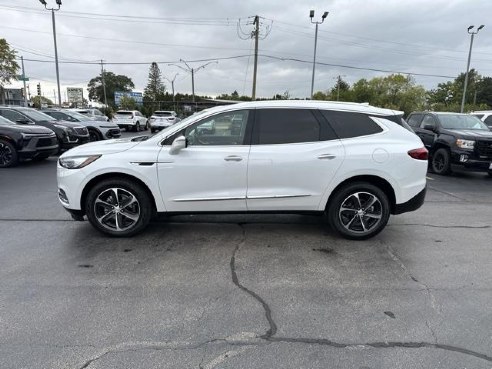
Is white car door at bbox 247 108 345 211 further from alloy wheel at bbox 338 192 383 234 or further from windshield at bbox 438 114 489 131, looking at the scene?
windshield at bbox 438 114 489 131

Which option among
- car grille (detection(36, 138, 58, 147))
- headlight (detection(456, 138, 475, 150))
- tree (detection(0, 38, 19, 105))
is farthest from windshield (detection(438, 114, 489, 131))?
tree (detection(0, 38, 19, 105))

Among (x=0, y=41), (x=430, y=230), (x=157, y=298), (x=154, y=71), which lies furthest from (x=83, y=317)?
(x=154, y=71)

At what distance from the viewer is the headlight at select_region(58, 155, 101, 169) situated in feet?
15.6

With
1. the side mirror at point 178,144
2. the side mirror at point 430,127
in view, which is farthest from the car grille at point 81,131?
the side mirror at point 430,127

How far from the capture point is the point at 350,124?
4.97m

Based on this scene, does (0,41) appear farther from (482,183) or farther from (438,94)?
(438,94)

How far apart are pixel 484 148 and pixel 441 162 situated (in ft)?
4.38

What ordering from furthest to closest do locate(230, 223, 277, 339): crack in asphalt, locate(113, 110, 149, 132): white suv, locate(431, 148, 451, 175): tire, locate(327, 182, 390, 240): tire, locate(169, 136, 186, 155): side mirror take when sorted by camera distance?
locate(113, 110, 149, 132): white suv
locate(431, 148, 451, 175): tire
locate(327, 182, 390, 240): tire
locate(169, 136, 186, 155): side mirror
locate(230, 223, 277, 339): crack in asphalt

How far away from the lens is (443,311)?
3.32 m

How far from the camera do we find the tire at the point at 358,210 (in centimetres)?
493

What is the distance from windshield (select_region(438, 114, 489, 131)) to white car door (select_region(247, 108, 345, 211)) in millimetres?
8107

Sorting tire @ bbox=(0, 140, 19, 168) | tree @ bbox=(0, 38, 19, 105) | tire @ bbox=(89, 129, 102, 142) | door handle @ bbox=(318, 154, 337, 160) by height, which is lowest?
tire @ bbox=(0, 140, 19, 168)

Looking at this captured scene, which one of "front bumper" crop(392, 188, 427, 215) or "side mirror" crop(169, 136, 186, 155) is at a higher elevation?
"side mirror" crop(169, 136, 186, 155)

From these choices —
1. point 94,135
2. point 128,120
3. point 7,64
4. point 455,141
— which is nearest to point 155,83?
point 7,64
